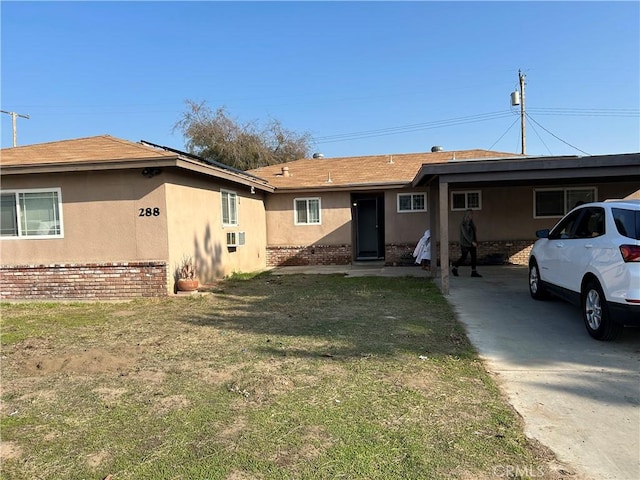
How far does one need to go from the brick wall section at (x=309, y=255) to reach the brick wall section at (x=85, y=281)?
714cm

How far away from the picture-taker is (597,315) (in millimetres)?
5625

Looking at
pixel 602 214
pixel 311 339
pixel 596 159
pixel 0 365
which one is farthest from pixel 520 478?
pixel 596 159

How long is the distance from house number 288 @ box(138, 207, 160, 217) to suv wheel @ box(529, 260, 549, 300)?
25.4 ft

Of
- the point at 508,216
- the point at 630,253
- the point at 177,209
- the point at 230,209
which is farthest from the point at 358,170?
the point at 630,253

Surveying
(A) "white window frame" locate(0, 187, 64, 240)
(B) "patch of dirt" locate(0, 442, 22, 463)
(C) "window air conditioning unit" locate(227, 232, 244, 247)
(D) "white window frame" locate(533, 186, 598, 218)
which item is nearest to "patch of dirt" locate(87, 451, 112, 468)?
(B) "patch of dirt" locate(0, 442, 22, 463)

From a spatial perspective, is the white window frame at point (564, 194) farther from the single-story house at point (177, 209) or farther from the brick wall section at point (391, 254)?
the brick wall section at point (391, 254)

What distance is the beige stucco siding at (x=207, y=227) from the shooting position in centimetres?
993

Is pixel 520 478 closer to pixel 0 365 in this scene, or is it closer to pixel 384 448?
pixel 384 448

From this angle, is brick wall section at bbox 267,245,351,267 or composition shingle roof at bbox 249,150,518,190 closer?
composition shingle roof at bbox 249,150,518,190

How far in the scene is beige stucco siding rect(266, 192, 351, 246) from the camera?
52.2 ft

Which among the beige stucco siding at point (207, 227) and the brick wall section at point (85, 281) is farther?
the beige stucco siding at point (207, 227)

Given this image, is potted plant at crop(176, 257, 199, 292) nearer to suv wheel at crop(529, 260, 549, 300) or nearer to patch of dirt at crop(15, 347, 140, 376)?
patch of dirt at crop(15, 347, 140, 376)

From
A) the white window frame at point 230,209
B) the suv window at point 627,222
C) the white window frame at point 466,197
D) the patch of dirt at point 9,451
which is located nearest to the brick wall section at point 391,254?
the white window frame at point 466,197

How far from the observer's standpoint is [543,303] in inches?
317
